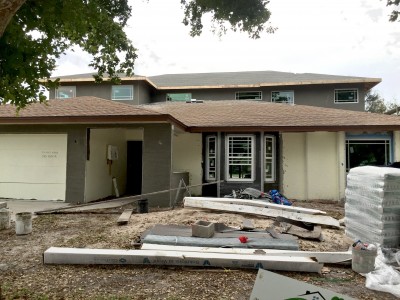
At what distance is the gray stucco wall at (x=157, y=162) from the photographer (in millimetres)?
10039

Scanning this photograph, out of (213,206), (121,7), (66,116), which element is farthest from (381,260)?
(121,7)

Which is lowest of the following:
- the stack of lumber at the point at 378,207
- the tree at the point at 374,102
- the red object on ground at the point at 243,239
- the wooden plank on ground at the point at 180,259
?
the wooden plank on ground at the point at 180,259

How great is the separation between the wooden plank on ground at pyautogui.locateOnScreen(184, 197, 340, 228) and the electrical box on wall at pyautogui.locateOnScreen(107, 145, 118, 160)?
491cm

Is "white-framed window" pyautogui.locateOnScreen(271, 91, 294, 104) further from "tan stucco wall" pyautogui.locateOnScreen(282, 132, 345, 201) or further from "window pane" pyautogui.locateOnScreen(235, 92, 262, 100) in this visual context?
"tan stucco wall" pyautogui.locateOnScreen(282, 132, 345, 201)

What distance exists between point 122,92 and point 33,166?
11.4m

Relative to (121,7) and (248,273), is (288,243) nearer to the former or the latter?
(248,273)

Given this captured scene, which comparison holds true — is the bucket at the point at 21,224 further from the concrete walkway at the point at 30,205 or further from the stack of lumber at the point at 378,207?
the stack of lumber at the point at 378,207

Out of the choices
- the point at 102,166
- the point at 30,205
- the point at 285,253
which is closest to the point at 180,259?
the point at 285,253

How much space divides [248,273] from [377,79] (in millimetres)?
19930

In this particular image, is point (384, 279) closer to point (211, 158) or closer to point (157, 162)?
point (157, 162)

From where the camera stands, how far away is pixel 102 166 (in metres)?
12.2

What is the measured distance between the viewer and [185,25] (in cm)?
1192

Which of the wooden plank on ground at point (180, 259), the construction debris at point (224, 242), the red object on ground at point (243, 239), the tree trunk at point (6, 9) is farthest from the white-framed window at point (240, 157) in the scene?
the tree trunk at point (6, 9)

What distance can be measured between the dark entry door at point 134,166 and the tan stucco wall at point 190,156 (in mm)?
2572
